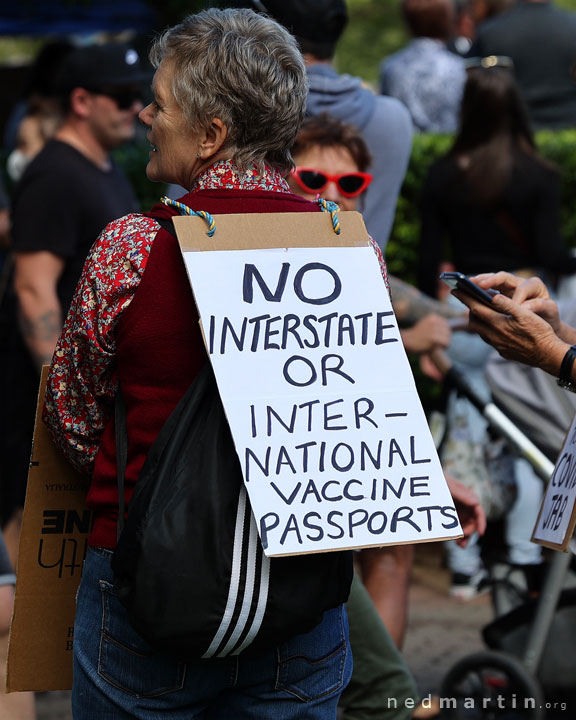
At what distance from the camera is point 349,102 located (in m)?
3.76

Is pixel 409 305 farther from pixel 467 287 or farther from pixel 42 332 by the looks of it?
pixel 42 332

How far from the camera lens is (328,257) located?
2.29m

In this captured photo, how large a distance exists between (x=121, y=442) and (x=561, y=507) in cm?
111

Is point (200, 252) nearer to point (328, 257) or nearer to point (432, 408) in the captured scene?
point (328, 257)

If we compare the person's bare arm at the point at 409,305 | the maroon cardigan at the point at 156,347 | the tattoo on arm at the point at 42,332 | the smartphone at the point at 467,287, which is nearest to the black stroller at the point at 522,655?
the person's bare arm at the point at 409,305

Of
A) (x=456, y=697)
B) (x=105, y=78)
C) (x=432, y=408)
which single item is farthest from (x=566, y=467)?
(x=432, y=408)

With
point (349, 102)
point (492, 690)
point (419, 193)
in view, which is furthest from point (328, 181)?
point (419, 193)

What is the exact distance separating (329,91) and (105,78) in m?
1.59

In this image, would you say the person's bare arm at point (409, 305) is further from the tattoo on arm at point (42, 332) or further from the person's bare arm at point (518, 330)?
the tattoo on arm at point (42, 332)

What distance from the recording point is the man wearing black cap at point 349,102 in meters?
3.74

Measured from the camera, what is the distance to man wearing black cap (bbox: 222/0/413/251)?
3736 millimetres

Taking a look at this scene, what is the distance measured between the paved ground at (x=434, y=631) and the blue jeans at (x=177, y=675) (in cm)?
218

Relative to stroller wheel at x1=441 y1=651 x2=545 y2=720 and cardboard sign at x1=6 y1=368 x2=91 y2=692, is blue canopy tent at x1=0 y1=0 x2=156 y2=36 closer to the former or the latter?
stroller wheel at x1=441 y1=651 x2=545 y2=720

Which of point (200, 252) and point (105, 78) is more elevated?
point (105, 78)
